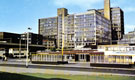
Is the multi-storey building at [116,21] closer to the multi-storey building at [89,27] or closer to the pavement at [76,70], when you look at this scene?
the multi-storey building at [89,27]

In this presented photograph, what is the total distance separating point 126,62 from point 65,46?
428 ft

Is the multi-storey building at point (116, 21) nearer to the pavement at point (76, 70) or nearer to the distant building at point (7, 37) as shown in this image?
the distant building at point (7, 37)

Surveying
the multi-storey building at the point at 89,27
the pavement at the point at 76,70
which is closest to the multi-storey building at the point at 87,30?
the multi-storey building at the point at 89,27

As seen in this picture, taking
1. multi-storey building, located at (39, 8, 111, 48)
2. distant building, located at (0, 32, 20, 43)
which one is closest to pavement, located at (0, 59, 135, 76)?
multi-storey building, located at (39, 8, 111, 48)

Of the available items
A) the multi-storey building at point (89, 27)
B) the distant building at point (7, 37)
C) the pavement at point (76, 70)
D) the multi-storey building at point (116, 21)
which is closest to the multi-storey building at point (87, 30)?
the multi-storey building at point (89, 27)

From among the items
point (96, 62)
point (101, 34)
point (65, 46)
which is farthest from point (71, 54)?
point (65, 46)

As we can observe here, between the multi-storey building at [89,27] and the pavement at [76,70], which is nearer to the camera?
the pavement at [76,70]

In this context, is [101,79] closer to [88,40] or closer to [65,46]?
[88,40]

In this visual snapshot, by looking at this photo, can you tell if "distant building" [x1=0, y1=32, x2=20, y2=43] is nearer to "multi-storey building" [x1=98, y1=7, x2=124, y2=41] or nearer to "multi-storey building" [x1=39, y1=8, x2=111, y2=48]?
"multi-storey building" [x1=39, y1=8, x2=111, y2=48]

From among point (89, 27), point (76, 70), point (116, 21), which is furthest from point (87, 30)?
point (76, 70)

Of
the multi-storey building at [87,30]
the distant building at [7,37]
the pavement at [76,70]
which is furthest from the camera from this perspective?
the multi-storey building at [87,30]

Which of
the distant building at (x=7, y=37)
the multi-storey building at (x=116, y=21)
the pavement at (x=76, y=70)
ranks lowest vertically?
the pavement at (x=76, y=70)

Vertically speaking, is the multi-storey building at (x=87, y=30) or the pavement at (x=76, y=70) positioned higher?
the multi-storey building at (x=87, y=30)

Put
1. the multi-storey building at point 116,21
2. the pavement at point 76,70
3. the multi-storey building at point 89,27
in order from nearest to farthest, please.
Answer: the pavement at point 76,70
the multi-storey building at point 89,27
the multi-storey building at point 116,21
